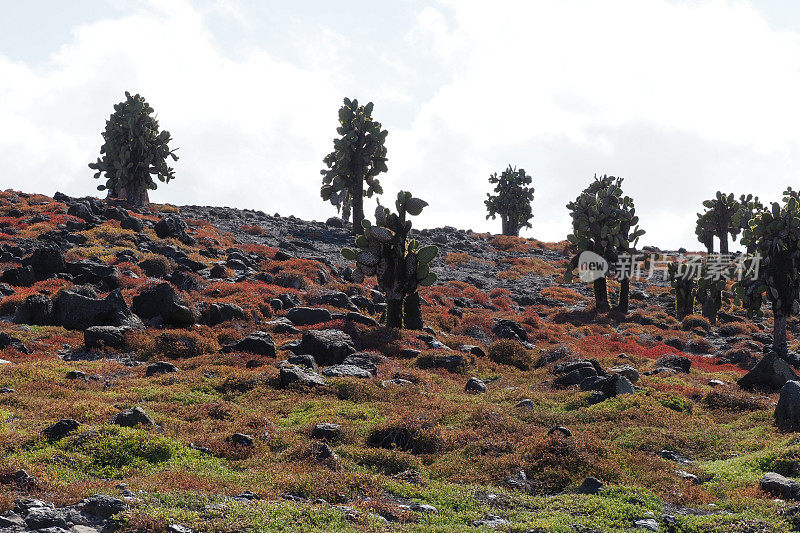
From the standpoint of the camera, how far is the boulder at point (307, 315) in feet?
99.4

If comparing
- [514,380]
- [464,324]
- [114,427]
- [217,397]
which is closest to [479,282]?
[464,324]

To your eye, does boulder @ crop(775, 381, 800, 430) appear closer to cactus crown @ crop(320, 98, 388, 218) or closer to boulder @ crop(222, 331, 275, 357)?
boulder @ crop(222, 331, 275, 357)

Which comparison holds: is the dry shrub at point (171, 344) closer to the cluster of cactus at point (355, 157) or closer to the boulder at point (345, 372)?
the boulder at point (345, 372)

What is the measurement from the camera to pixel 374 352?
25.8 metres

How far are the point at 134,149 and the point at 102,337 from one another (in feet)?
150

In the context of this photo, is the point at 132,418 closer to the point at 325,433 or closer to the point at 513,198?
the point at 325,433

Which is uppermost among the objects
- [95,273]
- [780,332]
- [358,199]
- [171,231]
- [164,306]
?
[358,199]

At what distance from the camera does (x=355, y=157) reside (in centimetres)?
6281

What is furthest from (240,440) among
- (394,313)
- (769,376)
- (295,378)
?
(769,376)

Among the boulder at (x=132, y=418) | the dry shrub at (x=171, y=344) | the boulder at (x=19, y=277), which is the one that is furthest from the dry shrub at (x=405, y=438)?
the boulder at (x=19, y=277)

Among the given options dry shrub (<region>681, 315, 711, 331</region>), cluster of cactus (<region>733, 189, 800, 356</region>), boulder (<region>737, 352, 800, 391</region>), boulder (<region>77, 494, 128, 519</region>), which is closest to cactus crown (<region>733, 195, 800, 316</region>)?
cluster of cactus (<region>733, 189, 800, 356</region>)

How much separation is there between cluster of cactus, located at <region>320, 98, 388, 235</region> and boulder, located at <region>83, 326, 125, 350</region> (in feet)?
134

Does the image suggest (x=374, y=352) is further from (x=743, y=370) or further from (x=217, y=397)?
(x=743, y=370)

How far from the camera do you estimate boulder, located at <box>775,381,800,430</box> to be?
1766cm
